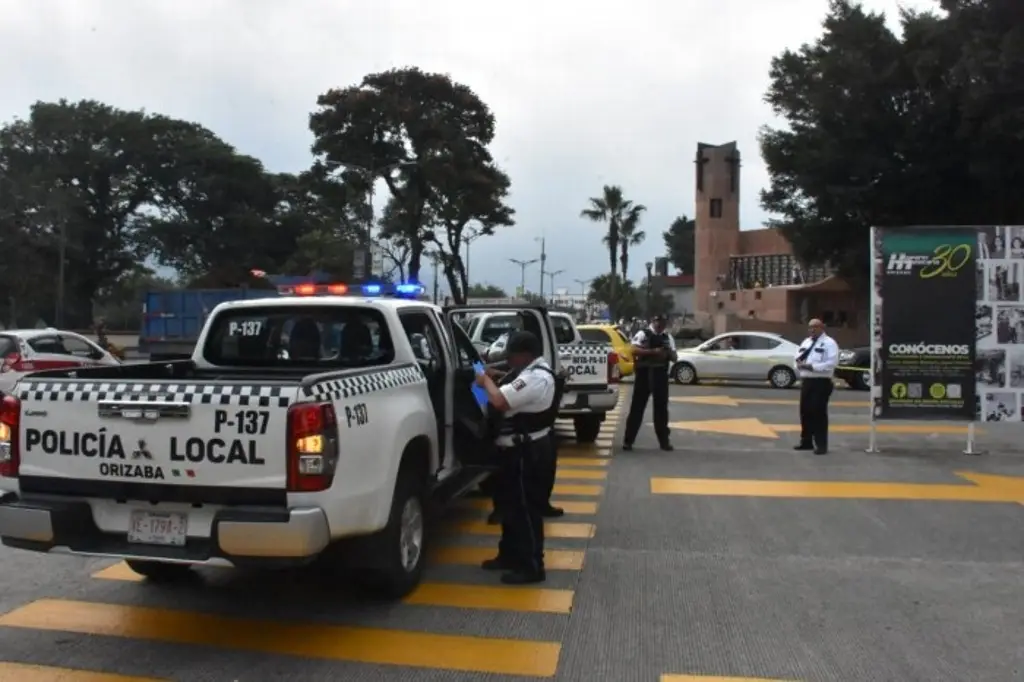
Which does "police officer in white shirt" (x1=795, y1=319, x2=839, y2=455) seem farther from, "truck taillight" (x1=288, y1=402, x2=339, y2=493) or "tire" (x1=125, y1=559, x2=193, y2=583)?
"truck taillight" (x1=288, y1=402, x2=339, y2=493)

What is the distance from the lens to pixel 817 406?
11.8 metres

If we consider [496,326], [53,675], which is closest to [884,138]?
[496,326]

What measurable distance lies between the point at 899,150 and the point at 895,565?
25.1 meters

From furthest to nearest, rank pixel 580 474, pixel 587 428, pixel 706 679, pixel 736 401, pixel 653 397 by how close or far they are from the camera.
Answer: pixel 736 401 → pixel 587 428 → pixel 653 397 → pixel 580 474 → pixel 706 679

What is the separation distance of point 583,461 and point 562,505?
9.07 ft

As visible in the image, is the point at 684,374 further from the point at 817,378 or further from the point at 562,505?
the point at 562,505

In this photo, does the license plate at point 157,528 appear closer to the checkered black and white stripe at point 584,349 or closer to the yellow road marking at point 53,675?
the yellow road marking at point 53,675

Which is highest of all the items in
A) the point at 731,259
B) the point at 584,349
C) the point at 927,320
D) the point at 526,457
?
the point at 731,259

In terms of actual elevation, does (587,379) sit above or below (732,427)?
above

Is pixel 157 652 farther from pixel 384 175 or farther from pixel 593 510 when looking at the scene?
pixel 384 175

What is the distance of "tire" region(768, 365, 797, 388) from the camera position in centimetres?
2269

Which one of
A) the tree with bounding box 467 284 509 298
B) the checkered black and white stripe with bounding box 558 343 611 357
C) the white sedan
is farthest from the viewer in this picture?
the tree with bounding box 467 284 509 298

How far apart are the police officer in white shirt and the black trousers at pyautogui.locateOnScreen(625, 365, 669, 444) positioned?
1716 millimetres

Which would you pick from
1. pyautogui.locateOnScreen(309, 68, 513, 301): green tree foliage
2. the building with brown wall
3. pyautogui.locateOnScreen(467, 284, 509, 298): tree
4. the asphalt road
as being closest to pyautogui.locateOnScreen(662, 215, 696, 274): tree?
pyautogui.locateOnScreen(467, 284, 509, 298): tree
